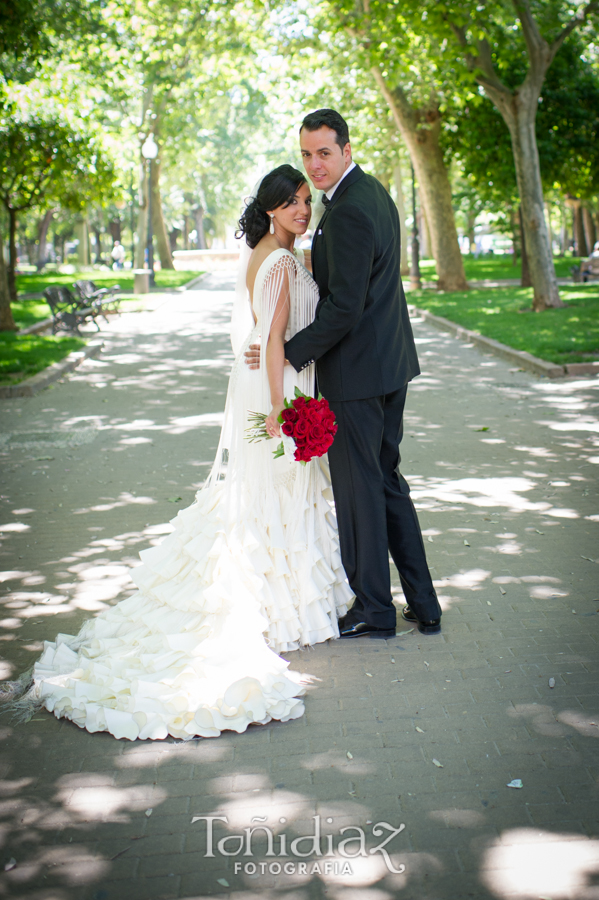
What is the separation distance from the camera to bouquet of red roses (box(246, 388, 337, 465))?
4.02 meters

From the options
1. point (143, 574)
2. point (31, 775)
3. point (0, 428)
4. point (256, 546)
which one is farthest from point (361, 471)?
point (0, 428)

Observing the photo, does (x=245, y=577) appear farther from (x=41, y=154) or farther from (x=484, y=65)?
(x=41, y=154)

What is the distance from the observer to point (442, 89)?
22688 mm

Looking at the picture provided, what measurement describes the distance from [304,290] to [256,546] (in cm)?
133

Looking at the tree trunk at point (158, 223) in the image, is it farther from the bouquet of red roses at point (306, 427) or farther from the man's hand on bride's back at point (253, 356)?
the bouquet of red roses at point (306, 427)

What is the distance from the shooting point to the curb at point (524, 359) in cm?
1185

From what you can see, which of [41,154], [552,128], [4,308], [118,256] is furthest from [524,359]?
[118,256]

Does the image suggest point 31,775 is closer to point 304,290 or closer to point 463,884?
point 463,884

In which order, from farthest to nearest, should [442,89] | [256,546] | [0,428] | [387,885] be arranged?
[442,89] → [0,428] → [256,546] → [387,885]

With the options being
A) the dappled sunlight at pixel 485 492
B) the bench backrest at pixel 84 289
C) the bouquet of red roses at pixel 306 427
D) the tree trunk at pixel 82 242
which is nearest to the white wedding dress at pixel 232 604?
the bouquet of red roses at pixel 306 427

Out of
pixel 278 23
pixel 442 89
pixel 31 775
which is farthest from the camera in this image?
pixel 278 23

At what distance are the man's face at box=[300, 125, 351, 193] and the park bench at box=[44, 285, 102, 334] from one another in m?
14.4

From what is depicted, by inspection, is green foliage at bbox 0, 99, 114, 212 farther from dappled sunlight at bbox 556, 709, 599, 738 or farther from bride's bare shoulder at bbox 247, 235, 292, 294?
dappled sunlight at bbox 556, 709, 599, 738

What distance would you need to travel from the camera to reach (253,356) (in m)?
4.36
